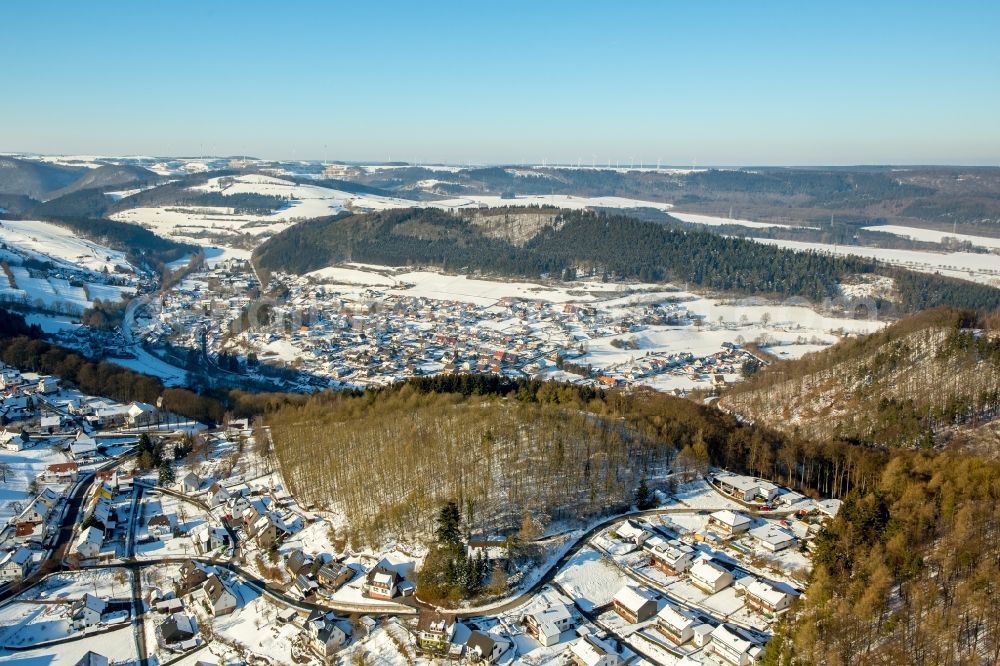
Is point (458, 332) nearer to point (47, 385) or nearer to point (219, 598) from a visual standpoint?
point (47, 385)

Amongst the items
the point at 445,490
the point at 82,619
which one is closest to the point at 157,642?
the point at 82,619

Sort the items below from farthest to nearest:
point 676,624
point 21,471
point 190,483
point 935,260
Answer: point 935,260 → point 21,471 → point 190,483 → point 676,624

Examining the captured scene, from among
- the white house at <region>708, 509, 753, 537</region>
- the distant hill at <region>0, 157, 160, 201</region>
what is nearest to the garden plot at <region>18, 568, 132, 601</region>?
the white house at <region>708, 509, 753, 537</region>

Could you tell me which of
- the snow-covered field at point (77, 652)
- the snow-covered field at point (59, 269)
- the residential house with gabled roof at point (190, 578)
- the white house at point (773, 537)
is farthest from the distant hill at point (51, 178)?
the white house at point (773, 537)

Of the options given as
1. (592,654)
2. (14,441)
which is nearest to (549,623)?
(592,654)

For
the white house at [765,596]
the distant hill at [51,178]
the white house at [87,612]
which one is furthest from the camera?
the distant hill at [51,178]

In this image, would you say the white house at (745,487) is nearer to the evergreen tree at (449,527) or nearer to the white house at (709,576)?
the white house at (709,576)

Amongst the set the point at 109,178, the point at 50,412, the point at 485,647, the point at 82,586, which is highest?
the point at 109,178
